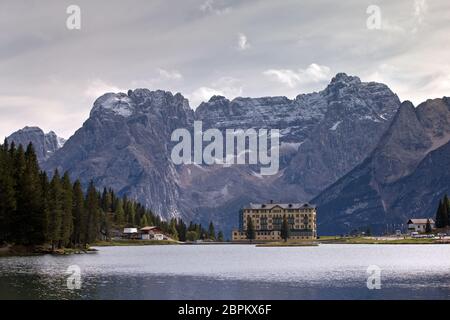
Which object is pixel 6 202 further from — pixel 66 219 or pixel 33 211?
pixel 66 219

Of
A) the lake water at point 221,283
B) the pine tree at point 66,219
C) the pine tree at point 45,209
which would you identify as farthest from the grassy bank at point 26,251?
the lake water at point 221,283

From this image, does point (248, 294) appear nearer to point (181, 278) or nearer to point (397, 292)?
point (397, 292)

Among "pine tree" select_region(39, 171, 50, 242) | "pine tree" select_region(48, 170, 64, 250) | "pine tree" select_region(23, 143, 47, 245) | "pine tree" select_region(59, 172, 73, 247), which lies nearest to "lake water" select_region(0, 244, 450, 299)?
"pine tree" select_region(23, 143, 47, 245)

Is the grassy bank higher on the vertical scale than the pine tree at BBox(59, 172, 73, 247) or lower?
lower

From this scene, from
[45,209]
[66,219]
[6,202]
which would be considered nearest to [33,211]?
[45,209]

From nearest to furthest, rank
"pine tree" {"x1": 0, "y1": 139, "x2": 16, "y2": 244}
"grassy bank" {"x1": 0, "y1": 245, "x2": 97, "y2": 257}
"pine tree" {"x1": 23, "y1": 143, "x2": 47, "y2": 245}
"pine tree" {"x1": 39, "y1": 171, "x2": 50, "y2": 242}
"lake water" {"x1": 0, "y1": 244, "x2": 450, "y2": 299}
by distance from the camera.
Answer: "lake water" {"x1": 0, "y1": 244, "x2": 450, "y2": 299}
"pine tree" {"x1": 0, "y1": 139, "x2": 16, "y2": 244}
"grassy bank" {"x1": 0, "y1": 245, "x2": 97, "y2": 257}
"pine tree" {"x1": 23, "y1": 143, "x2": 47, "y2": 245}
"pine tree" {"x1": 39, "y1": 171, "x2": 50, "y2": 242}

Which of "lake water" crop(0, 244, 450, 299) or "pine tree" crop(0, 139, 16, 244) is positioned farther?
"pine tree" crop(0, 139, 16, 244)

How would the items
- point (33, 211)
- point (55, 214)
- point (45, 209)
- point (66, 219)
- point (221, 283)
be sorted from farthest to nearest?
point (66, 219) < point (55, 214) < point (45, 209) < point (33, 211) < point (221, 283)

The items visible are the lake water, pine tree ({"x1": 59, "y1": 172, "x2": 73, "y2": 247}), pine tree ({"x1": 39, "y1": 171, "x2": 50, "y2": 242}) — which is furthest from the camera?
pine tree ({"x1": 59, "y1": 172, "x2": 73, "y2": 247})

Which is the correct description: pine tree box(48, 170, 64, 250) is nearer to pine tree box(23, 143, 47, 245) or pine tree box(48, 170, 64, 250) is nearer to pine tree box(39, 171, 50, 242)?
pine tree box(39, 171, 50, 242)

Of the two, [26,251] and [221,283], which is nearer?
[221,283]

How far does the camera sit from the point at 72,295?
254 ft
